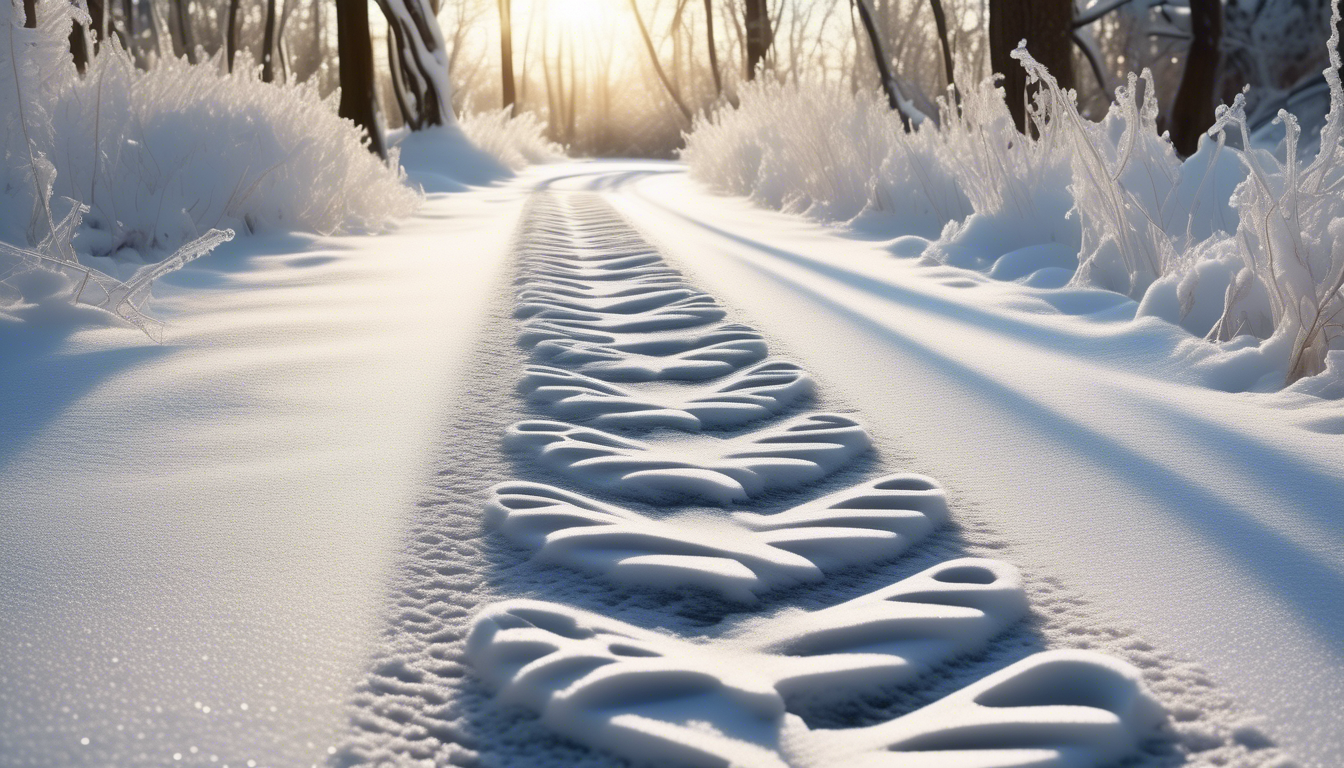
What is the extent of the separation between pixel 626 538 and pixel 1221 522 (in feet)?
2.16

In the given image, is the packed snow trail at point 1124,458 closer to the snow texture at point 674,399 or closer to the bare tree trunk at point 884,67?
the snow texture at point 674,399

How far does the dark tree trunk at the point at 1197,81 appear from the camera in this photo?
226 inches

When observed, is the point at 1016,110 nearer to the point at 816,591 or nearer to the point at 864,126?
the point at 864,126

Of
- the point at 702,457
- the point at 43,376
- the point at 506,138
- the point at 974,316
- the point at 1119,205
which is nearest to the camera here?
the point at 702,457

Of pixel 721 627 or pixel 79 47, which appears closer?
pixel 721 627

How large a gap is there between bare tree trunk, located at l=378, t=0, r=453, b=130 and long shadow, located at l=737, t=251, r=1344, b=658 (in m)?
10.5

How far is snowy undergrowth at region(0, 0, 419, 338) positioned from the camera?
6.84 feet

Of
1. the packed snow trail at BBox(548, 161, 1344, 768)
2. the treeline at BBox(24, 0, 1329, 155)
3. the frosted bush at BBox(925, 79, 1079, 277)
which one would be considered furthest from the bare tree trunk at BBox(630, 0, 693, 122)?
the packed snow trail at BBox(548, 161, 1344, 768)

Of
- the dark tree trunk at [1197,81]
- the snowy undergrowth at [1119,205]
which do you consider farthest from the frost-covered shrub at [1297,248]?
the dark tree trunk at [1197,81]

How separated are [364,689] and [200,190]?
324cm

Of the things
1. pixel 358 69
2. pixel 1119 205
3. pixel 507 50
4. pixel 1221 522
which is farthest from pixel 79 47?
pixel 507 50

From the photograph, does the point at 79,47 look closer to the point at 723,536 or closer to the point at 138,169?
the point at 138,169

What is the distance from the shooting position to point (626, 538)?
1100mm

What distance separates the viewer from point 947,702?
31.4 inches
